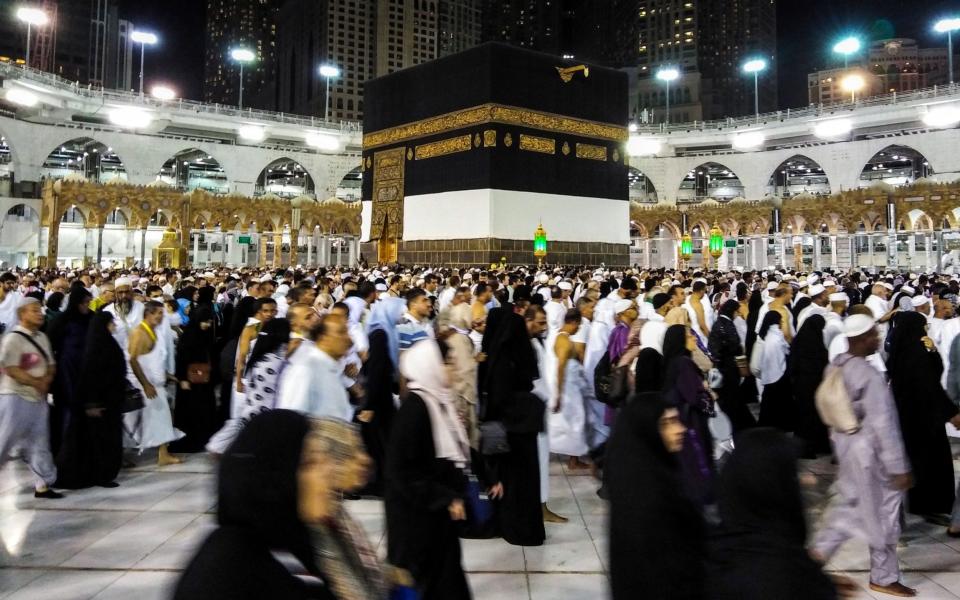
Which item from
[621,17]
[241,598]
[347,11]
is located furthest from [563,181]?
[621,17]

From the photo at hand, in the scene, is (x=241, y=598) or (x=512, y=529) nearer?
(x=241, y=598)

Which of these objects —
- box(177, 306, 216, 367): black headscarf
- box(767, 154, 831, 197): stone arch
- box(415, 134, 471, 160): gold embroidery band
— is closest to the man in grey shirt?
box(177, 306, 216, 367): black headscarf

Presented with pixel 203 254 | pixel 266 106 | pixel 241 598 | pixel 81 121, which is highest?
pixel 266 106

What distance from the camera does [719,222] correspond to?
2992 cm

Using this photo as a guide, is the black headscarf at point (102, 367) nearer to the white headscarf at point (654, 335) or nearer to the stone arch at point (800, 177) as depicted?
the white headscarf at point (654, 335)

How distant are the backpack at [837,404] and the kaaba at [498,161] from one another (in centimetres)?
1792

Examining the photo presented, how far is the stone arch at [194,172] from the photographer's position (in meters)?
37.8

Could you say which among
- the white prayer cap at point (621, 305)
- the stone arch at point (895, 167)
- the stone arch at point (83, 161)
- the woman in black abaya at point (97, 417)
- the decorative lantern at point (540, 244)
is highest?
the stone arch at point (895, 167)

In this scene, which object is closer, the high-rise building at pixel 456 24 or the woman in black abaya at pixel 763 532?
the woman in black abaya at pixel 763 532

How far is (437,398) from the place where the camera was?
2.23 meters

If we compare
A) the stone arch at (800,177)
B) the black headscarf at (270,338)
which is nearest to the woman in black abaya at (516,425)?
the black headscarf at (270,338)

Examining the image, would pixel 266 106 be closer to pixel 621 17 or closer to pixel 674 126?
pixel 621 17

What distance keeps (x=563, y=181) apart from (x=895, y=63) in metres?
87.5

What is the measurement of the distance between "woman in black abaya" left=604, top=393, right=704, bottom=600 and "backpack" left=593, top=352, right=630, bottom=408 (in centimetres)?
200
